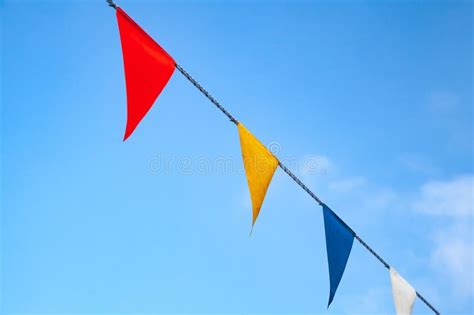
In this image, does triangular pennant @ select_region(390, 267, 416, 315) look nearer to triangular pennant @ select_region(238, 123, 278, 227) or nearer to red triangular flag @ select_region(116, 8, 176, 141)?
triangular pennant @ select_region(238, 123, 278, 227)

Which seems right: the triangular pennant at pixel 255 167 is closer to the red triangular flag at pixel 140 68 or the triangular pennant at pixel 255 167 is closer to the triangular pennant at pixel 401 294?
the red triangular flag at pixel 140 68

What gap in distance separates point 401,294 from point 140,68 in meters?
3.92

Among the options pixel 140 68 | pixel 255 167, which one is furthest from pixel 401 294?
pixel 140 68

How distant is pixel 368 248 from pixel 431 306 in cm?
132

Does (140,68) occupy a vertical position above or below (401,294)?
below

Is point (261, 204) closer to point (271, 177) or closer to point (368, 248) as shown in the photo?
point (271, 177)

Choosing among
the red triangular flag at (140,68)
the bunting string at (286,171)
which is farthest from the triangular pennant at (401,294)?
the red triangular flag at (140,68)

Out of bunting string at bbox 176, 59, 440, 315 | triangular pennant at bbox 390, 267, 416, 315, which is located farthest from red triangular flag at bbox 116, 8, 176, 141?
triangular pennant at bbox 390, 267, 416, 315

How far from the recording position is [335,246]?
4.72 metres

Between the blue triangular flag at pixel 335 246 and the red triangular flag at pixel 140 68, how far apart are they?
2.21m

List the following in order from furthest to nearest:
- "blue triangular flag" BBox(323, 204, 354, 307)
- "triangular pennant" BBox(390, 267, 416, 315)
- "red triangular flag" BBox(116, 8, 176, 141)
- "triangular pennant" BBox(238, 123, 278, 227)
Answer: "triangular pennant" BBox(390, 267, 416, 315) < "blue triangular flag" BBox(323, 204, 354, 307) < "triangular pennant" BBox(238, 123, 278, 227) < "red triangular flag" BBox(116, 8, 176, 141)

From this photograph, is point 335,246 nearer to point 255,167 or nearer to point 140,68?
point 255,167

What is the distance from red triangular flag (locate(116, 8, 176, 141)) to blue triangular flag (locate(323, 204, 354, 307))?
221 cm

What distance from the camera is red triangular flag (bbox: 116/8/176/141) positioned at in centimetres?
333
